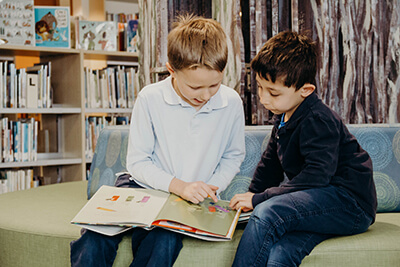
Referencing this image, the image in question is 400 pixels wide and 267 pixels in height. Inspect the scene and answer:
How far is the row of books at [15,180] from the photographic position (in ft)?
10.3

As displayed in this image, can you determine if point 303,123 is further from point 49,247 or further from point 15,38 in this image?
point 15,38

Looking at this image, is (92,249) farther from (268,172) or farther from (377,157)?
(377,157)

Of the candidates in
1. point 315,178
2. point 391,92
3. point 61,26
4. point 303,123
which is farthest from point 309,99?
point 61,26

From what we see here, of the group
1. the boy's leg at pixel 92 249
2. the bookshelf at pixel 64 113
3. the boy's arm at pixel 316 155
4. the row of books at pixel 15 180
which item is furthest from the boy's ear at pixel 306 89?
the row of books at pixel 15 180

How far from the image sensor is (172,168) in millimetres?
1521

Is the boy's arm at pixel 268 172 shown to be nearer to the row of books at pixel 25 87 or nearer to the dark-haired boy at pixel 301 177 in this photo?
the dark-haired boy at pixel 301 177

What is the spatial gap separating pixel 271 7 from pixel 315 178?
1130 mm

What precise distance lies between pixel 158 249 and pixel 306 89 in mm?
627

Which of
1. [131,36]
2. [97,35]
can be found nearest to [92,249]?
[97,35]

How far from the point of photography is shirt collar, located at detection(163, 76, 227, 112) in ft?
4.99

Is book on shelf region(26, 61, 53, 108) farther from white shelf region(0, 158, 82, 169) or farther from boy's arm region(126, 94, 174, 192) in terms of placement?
boy's arm region(126, 94, 174, 192)

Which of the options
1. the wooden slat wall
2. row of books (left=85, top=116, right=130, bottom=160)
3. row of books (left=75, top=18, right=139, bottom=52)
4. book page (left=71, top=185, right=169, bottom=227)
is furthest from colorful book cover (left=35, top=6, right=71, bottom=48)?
book page (left=71, top=185, right=169, bottom=227)

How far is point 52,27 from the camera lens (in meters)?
3.29

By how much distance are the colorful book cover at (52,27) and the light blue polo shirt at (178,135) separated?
1975 millimetres
